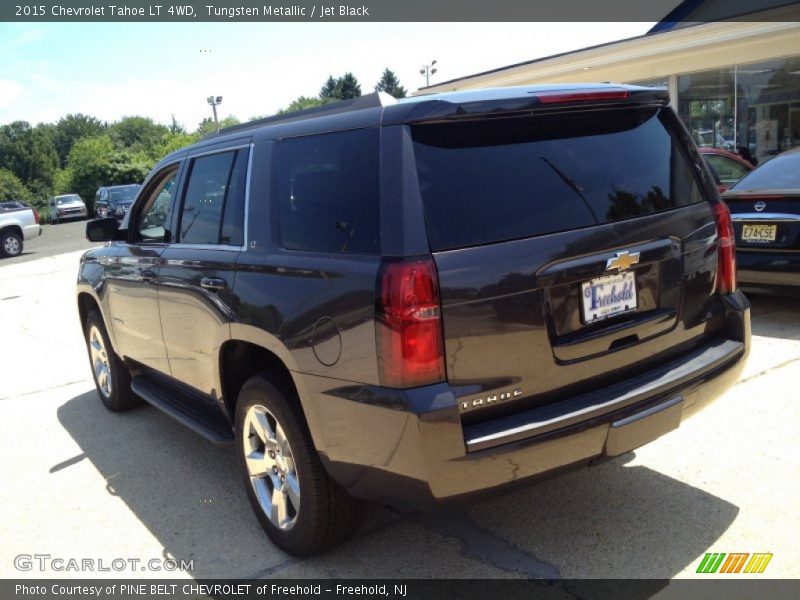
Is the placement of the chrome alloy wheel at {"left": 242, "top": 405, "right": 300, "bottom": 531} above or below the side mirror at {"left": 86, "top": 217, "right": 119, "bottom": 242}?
below

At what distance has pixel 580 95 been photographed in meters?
3.00

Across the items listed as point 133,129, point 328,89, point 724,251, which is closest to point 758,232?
point 724,251

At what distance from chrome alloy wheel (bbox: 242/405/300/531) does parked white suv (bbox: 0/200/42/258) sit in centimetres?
2204

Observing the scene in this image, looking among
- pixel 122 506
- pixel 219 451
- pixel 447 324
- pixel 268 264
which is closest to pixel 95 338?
pixel 219 451

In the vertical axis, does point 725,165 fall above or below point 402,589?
above

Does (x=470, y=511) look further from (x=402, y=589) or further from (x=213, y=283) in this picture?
(x=213, y=283)

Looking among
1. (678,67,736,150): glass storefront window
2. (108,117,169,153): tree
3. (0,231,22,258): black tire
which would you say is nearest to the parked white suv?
(0,231,22,258): black tire

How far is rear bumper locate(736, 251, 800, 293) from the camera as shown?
6.50 meters

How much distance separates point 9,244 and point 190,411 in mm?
21273

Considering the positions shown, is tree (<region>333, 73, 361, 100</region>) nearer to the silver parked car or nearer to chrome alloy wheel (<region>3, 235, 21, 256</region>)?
the silver parked car

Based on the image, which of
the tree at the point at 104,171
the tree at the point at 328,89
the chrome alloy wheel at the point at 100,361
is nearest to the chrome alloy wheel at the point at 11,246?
the chrome alloy wheel at the point at 100,361

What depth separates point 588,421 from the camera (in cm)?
281

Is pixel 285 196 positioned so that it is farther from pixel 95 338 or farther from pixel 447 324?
pixel 95 338

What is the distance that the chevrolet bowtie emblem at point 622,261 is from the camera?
2.95 meters
